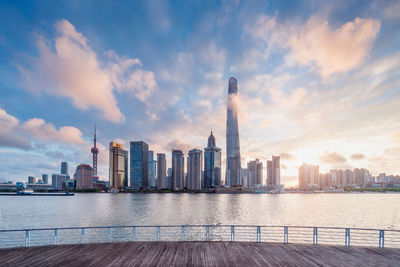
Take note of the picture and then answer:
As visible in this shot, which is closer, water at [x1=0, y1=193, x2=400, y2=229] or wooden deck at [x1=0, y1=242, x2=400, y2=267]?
wooden deck at [x1=0, y1=242, x2=400, y2=267]

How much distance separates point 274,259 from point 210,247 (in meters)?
4.45

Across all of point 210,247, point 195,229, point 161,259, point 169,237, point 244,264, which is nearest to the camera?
point 244,264

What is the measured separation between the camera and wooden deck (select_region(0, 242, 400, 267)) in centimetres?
1302

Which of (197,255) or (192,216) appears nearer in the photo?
(197,255)

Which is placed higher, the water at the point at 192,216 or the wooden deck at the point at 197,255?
the wooden deck at the point at 197,255

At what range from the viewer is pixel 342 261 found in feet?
43.5

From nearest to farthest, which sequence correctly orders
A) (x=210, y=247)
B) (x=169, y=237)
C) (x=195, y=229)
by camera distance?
1. (x=210, y=247)
2. (x=169, y=237)
3. (x=195, y=229)

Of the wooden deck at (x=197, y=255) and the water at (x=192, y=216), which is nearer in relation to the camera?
the wooden deck at (x=197, y=255)

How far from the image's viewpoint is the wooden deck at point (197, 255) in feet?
42.7

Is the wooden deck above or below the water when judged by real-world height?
above

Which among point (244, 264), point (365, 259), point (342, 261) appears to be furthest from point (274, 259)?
point (365, 259)

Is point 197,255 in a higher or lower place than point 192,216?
higher

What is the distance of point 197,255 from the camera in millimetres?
14078

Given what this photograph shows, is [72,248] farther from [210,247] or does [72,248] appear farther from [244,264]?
[244,264]
